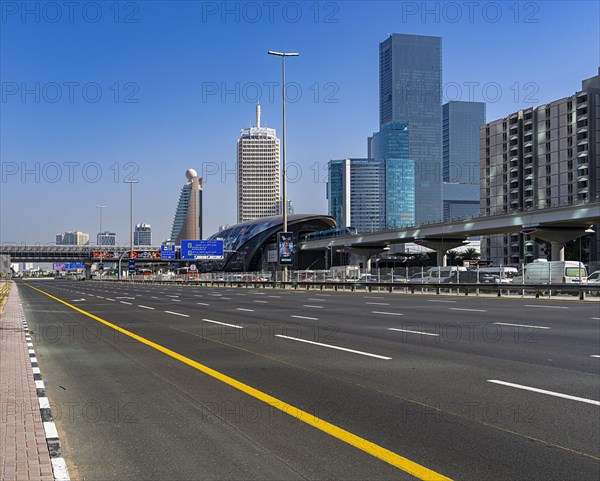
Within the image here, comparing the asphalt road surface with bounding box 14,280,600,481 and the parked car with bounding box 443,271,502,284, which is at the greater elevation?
the parked car with bounding box 443,271,502,284

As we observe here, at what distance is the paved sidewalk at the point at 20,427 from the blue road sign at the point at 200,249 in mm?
87111

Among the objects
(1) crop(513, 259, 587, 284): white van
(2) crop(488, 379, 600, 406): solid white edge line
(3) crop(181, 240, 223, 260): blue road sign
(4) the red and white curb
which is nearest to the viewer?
(4) the red and white curb

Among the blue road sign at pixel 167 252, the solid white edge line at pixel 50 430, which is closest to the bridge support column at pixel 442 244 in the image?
the blue road sign at pixel 167 252

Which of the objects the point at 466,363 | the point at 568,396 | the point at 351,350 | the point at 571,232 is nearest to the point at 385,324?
the point at 351,350

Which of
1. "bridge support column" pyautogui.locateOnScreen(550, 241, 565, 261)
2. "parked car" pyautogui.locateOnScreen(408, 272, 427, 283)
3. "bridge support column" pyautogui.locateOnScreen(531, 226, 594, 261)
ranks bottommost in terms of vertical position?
"parked car" pyautogui.locateOnScreen(408, 272, 427, 283)

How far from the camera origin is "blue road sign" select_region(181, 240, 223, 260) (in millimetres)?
98312

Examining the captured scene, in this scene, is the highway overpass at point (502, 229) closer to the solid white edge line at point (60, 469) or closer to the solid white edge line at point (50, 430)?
the solid white edge line at point (50, 430)

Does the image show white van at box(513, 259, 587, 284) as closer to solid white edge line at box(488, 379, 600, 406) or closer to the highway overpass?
the highway overpass

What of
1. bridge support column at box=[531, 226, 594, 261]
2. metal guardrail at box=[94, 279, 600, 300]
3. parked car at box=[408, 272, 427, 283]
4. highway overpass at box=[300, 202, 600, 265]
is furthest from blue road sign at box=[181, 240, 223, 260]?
parked car at box=[408, 272, 427, 283]

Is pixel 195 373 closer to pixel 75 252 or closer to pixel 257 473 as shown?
pixel 257 473

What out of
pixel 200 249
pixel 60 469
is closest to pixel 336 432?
pixel 60 469

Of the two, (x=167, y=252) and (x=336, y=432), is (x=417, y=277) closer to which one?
(x=336, y=432)

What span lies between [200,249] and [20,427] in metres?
93.7

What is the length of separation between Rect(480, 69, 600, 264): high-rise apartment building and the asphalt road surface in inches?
4023
